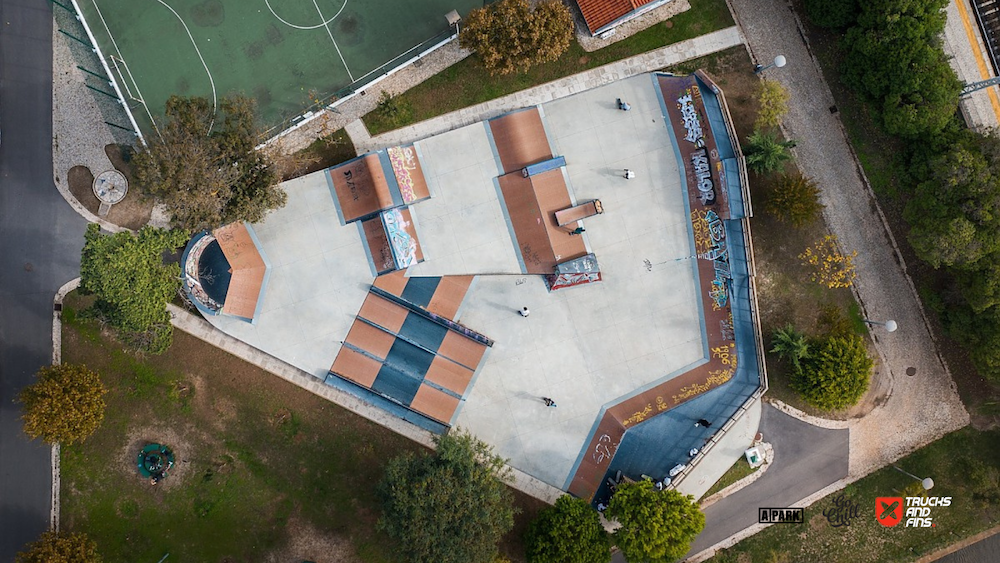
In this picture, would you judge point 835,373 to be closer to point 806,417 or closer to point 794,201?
point 806,417

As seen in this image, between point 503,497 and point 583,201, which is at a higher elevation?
point 583,201

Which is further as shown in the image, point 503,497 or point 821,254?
point 821,254

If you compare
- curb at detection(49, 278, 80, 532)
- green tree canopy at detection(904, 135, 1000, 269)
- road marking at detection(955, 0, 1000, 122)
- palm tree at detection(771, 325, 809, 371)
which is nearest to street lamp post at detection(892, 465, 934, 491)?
palm tree at detection(771, 325, 809, 371)

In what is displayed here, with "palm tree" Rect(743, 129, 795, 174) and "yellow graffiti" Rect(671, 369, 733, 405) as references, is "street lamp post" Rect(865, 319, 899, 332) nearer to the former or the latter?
"yellow graffiti" Rect(671, 369, 733, 405)

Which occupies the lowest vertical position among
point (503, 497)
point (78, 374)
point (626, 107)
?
point (503, 497)

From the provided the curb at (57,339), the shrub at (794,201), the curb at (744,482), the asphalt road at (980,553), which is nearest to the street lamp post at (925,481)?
the asphalt road at (980,553)

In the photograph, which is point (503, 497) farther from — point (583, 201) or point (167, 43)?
point (167, 43)

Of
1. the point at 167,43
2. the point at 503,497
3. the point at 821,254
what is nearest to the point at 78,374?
the point at 167,43
